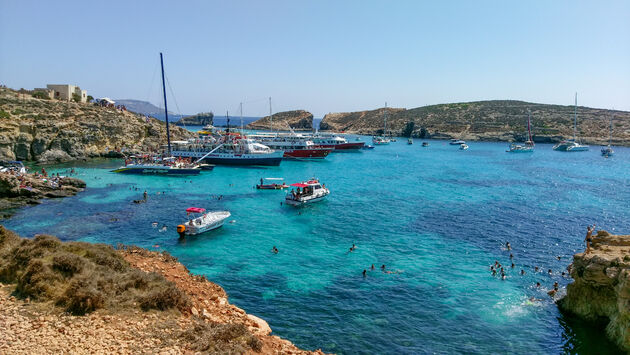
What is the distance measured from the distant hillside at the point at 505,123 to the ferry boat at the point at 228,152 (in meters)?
97.4

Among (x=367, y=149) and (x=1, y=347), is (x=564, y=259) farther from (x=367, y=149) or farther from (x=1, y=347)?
(x=367, y=149)

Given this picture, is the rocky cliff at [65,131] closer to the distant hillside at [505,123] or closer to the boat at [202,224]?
the boat at [202,224]

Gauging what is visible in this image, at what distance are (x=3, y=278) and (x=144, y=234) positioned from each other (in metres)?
17.3

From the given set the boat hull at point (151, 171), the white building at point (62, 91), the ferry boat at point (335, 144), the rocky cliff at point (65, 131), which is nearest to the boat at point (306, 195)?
the boat hull at point (151, 171)

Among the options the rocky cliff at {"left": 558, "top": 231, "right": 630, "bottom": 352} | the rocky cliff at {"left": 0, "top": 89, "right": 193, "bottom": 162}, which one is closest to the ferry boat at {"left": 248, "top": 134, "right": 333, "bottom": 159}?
the rocky cliff at {"left": 0, "top": 89, "right": 193, "bottom": 162}

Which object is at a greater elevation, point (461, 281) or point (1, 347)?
point (1, 347)

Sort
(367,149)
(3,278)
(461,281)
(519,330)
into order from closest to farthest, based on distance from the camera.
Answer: (3,278) → (519,330) → (461,281) → (367,149)

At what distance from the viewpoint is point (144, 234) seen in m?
33.2

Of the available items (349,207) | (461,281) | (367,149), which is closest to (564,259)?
(461,281)

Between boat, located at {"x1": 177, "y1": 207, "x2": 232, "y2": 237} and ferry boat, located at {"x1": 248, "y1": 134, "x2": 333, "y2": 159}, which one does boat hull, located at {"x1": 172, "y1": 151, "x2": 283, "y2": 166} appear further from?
boat, located at {"x1": 177, "y1": 207, "x2": 232, "y2": 237}

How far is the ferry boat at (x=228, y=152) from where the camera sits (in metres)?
77.5

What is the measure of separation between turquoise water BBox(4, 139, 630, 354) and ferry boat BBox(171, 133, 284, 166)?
12914mm

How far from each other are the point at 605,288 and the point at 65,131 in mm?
83358

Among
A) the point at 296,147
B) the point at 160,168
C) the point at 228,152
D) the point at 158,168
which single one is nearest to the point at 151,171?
the point at 158,168
